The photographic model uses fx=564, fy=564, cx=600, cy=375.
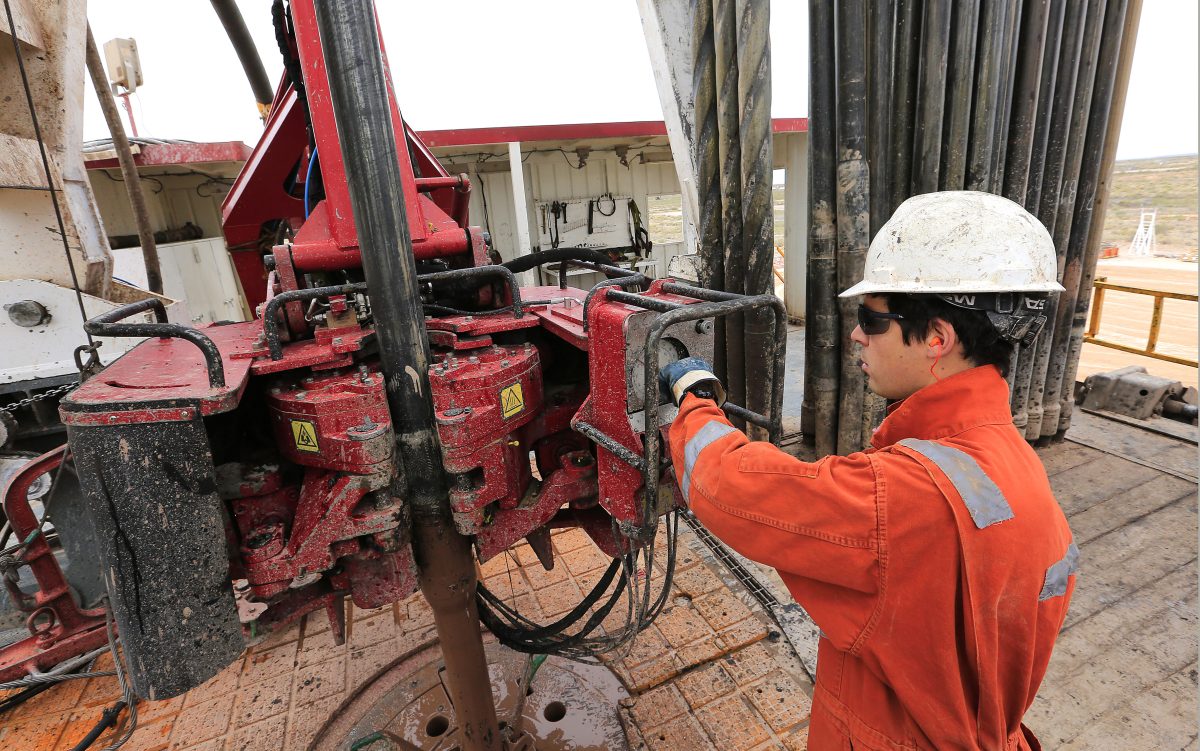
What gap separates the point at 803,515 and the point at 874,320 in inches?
22.4

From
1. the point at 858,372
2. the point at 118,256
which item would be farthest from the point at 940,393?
the point at 118,256

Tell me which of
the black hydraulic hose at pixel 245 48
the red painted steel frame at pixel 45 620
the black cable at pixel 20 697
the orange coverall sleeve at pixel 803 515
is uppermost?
the black hydraulic hose at pixel 245 48

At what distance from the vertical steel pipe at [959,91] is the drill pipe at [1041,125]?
2.31 ft

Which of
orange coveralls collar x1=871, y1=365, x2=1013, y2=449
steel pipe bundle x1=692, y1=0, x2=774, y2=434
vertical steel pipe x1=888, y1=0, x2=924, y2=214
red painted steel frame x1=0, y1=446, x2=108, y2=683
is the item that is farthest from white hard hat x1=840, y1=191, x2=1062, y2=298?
red painted steel frame x1=0, y1=446, x2=108, y2=683

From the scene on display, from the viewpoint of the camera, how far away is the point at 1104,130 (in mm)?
4484

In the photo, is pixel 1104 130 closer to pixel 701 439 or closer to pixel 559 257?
pixel 559 257

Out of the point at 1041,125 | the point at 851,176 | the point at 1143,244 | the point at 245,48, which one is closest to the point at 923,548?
the point at 851,176

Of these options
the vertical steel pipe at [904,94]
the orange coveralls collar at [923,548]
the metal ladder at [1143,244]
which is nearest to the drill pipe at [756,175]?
the vertical steel pipe at [904,94]

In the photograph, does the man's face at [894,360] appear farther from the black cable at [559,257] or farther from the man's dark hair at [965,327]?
the black cable at [559,257]

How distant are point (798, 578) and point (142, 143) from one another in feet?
27.6

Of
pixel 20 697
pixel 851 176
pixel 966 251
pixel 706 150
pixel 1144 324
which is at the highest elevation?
pixel 706 150

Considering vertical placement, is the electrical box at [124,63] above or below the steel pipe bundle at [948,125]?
above

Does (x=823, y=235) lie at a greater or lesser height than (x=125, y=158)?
lesser

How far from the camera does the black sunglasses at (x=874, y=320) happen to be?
1.40 metres
